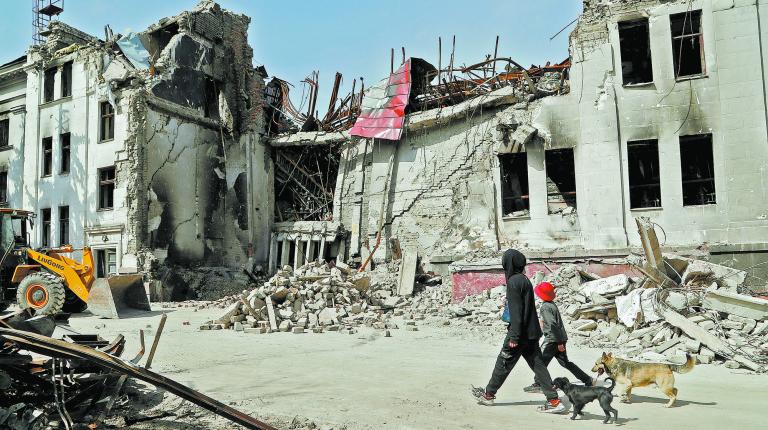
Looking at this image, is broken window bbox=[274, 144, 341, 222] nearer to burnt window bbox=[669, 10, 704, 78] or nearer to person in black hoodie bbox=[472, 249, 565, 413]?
burnt window bbox=[669, 10, 704, 78]

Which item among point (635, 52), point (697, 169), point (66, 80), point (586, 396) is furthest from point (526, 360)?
point (66, 80)

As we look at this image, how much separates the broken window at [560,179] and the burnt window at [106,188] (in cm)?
1483

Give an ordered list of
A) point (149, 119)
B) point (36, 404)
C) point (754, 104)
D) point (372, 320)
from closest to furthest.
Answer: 1. point (36, 404)
2. point (372, 320)
3. point (754, 104)
4. point (149, 119)

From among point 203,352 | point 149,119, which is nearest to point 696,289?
point 203,352

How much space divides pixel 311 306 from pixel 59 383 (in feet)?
25.2

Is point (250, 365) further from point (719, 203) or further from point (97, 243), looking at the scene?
point (97, 243)

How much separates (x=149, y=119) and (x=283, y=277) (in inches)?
350

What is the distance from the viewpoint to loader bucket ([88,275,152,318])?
42.4 feet

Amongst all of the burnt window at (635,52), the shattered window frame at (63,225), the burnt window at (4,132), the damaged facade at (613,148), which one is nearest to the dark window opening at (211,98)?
the shattered window frame at (63,225)

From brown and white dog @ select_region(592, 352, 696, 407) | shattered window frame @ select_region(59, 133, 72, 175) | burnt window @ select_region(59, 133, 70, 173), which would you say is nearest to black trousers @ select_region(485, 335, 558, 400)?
brown and white dog @ select_region(592, 352, 696, 407)

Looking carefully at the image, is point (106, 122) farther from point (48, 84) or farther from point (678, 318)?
point (678, 318)

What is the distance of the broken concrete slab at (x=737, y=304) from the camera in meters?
8.53

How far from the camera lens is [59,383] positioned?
4859 mm

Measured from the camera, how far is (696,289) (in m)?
9.61
